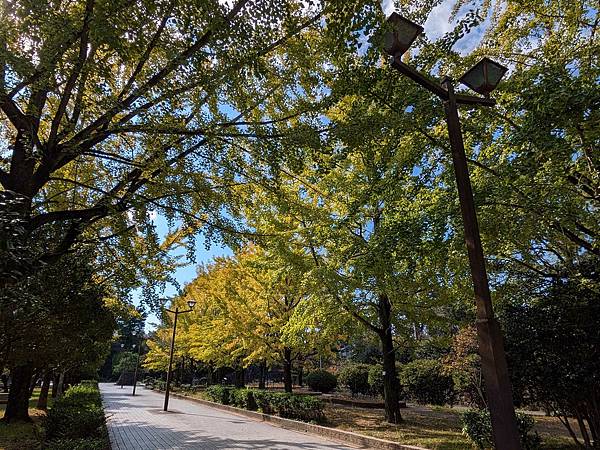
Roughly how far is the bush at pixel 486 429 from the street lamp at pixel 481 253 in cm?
565

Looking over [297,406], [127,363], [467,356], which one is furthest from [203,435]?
[127,363]

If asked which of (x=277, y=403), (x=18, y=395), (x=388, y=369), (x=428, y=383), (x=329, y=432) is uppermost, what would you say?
(x=388, y=369)

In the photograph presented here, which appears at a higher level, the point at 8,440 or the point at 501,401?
the point at 501,401

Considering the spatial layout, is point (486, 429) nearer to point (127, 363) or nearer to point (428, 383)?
point (428, 383)

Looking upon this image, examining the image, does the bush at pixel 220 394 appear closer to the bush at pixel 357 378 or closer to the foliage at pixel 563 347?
the bush at pixel 357 378

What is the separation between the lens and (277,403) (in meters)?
15.1

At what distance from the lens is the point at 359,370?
23562 mm

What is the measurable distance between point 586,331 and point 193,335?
1992 centimetres

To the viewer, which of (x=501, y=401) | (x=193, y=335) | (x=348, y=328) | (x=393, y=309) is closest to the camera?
(x=501, y=401)

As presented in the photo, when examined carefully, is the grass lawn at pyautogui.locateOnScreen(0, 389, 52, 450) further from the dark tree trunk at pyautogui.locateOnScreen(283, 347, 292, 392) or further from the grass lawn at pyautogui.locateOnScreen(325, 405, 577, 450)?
the dark tree trunk at pyautogui.locateOnScreen(283, 347, 292, 392)

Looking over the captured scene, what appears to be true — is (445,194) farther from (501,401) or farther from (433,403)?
(433,403)

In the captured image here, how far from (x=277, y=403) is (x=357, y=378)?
978 centimetres

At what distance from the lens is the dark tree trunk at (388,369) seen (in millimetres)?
11750

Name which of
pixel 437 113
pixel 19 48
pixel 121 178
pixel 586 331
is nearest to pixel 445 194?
pixel 437 113
